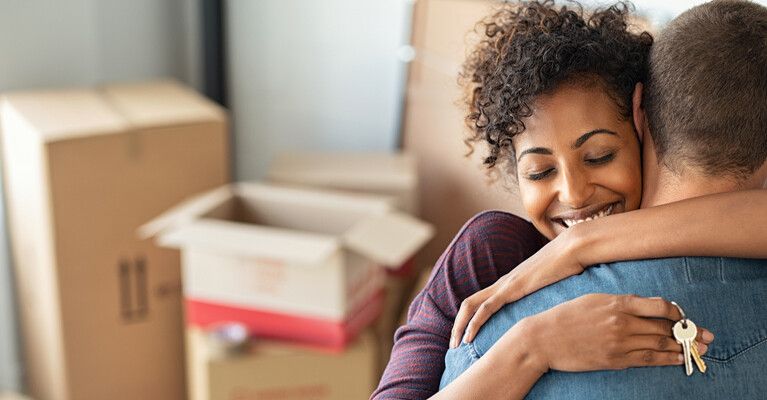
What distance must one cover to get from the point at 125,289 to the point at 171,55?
42.5 inches

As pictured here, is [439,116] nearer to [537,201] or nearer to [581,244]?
[537,201]

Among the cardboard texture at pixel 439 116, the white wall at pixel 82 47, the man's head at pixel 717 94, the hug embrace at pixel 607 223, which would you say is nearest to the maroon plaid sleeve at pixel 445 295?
the hug embrace at pixel 607 223

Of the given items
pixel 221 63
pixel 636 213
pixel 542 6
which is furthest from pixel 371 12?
pixel 636 213

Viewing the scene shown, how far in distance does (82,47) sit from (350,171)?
1.04 metres

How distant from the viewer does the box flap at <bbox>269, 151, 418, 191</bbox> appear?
96.3 inches

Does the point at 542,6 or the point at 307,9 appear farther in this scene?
the point at 307,9

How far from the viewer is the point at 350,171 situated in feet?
8.32

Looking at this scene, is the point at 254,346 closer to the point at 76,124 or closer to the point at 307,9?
the point at 76,124

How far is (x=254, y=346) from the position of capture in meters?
2.18

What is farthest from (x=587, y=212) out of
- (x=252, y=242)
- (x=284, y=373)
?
(x=284, y=373)

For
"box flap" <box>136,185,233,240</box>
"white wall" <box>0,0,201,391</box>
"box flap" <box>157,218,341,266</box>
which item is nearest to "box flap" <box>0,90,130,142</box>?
"white wall" <box>0,0,201,391</box>

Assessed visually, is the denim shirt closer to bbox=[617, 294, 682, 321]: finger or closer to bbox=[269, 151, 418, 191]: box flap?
bbox=[617, 294, 682, 321]: finger

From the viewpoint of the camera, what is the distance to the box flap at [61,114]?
2285mm

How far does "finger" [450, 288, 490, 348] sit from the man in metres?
0.01
